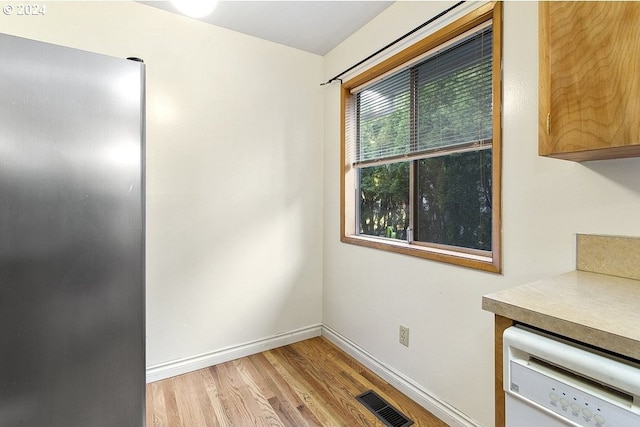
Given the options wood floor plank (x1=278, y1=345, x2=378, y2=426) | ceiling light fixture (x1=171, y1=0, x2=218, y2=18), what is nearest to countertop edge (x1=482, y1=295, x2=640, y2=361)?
wood floor plank (x1=278, y1=345, x2=378, y2=426)

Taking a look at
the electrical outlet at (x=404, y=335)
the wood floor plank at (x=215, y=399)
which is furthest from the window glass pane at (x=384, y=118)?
the wood floor plank at (x=215, y=399)

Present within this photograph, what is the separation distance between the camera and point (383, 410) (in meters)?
1.74

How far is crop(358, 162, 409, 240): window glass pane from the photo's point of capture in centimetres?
211

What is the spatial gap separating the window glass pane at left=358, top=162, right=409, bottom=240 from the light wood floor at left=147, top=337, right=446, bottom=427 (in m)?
1.03

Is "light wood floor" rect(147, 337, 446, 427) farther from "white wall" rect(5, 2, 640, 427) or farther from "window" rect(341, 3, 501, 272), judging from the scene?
"window" rect(341, 3, 501, 272)

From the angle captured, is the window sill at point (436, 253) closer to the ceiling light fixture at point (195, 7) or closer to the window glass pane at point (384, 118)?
the window glass pane at point (384, 118)

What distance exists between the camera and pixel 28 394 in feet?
2.98

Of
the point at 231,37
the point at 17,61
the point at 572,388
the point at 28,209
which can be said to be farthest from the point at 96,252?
the point at 231,37

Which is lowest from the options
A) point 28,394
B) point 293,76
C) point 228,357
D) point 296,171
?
point 228,357

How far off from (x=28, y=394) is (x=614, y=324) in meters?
1.60

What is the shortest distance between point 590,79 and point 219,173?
207 cm

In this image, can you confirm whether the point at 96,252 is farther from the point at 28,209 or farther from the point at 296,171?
the point at 296,171

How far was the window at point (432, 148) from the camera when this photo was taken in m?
1.55

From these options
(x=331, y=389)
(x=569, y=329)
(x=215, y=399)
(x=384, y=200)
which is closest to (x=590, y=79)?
(x=569, y=329)
